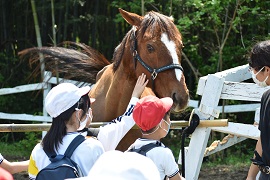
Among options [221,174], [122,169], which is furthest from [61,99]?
[221,174]

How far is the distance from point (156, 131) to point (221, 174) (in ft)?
16.6

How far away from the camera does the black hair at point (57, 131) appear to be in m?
3.23

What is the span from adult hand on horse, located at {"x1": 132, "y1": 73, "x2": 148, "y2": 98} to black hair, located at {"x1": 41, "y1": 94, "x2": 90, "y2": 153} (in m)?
1.10

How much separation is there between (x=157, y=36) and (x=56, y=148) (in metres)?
1.75

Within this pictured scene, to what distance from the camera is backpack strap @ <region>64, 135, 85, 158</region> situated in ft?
10.4

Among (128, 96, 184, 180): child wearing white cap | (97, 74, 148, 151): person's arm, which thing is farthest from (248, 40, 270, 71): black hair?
(97, 74, 148, 151): person's arm

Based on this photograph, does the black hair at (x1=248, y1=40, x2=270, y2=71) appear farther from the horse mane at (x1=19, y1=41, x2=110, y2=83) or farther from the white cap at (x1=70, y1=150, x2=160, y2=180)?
the horse mane at (x1=19, y1=41, x2=110, y2=83)

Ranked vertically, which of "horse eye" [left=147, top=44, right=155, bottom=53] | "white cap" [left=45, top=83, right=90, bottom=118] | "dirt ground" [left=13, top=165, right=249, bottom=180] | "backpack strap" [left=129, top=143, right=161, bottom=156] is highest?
"white cap" [left=45, top=83, right=90, bottom=118]

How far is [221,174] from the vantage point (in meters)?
8.32

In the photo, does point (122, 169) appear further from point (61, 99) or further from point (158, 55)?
point (158, 55)

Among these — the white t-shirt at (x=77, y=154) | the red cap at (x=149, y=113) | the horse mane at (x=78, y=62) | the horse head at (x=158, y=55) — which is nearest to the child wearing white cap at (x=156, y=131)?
the red cap at (x=149, y=113)

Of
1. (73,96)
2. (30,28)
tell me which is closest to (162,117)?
(73,96)

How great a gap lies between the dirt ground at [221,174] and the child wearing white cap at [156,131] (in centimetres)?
480

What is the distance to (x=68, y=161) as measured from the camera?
10.2 feet
